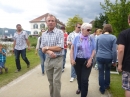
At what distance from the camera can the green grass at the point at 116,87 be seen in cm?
472

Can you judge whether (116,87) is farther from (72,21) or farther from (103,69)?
(72,21)

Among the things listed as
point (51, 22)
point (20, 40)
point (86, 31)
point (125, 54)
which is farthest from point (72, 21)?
point (125, 54)

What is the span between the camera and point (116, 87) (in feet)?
17.5

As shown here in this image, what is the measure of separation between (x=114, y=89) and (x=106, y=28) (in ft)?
A: 5.93

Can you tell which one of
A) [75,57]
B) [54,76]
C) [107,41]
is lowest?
[54,76]

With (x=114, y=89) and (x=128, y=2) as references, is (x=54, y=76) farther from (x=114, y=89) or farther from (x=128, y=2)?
(x=128, y=2)

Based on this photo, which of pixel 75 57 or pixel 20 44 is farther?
pixel 20 44

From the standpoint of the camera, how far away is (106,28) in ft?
15.7

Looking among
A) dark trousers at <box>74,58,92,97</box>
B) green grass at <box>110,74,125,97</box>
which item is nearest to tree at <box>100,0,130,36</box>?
green grass at <box>110,74,125,97</box>

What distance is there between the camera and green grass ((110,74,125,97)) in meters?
4.72

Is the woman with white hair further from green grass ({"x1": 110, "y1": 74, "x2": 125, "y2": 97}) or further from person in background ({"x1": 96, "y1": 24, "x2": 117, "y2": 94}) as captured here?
green grass ({"x1": 110, "y1": 74, "x2": 125, "y2": 97})

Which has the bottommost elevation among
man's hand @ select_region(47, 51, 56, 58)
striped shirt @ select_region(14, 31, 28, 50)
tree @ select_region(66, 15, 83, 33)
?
man's hand @ select_region(47, 51, 56, 58)

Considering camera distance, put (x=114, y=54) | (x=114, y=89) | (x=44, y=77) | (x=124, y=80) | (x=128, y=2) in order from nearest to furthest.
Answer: (x=124, y=80), (x=114, y=54), (x=114, y=89), (x=44, y=77), (x=128, y=2)

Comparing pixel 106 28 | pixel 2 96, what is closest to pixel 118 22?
pixel 106 28
